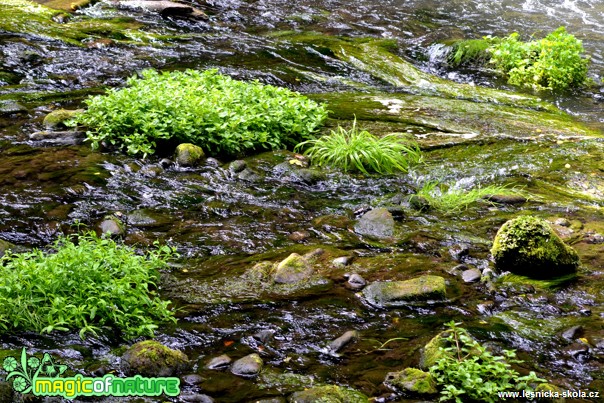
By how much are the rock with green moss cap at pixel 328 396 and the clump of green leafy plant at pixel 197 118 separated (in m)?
4.92

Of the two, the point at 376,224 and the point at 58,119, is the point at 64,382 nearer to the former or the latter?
the point at 376,224

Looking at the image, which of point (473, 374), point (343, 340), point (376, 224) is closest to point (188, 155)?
point (376, 224)

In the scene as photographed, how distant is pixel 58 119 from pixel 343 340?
5.93 meters

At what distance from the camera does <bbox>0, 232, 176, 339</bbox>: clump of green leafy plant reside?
439cm

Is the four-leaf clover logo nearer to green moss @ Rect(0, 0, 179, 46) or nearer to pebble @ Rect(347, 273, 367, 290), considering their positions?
pebble @ Rect(347, 273, 367, 290)

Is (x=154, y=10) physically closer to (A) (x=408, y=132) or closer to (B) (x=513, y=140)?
(A) (x=408, y=132)

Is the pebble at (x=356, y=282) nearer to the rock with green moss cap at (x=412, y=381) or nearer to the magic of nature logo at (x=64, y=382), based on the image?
the rock with green moss cap at (x=412, y=381)

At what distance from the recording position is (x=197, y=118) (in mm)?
8547

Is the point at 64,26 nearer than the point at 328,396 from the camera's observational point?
No

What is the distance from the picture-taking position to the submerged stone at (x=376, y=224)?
22.0 ft

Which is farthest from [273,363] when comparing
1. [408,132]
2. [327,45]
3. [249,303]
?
[327,45]

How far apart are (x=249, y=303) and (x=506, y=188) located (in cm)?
417

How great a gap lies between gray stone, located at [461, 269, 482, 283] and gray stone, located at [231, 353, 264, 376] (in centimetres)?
223

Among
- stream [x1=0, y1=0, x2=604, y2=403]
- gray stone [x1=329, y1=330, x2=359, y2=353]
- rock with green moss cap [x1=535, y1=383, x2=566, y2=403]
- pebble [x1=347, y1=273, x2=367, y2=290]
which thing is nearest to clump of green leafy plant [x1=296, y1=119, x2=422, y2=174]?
stream [x1=0, y1=0, x2=604, y2=403]
